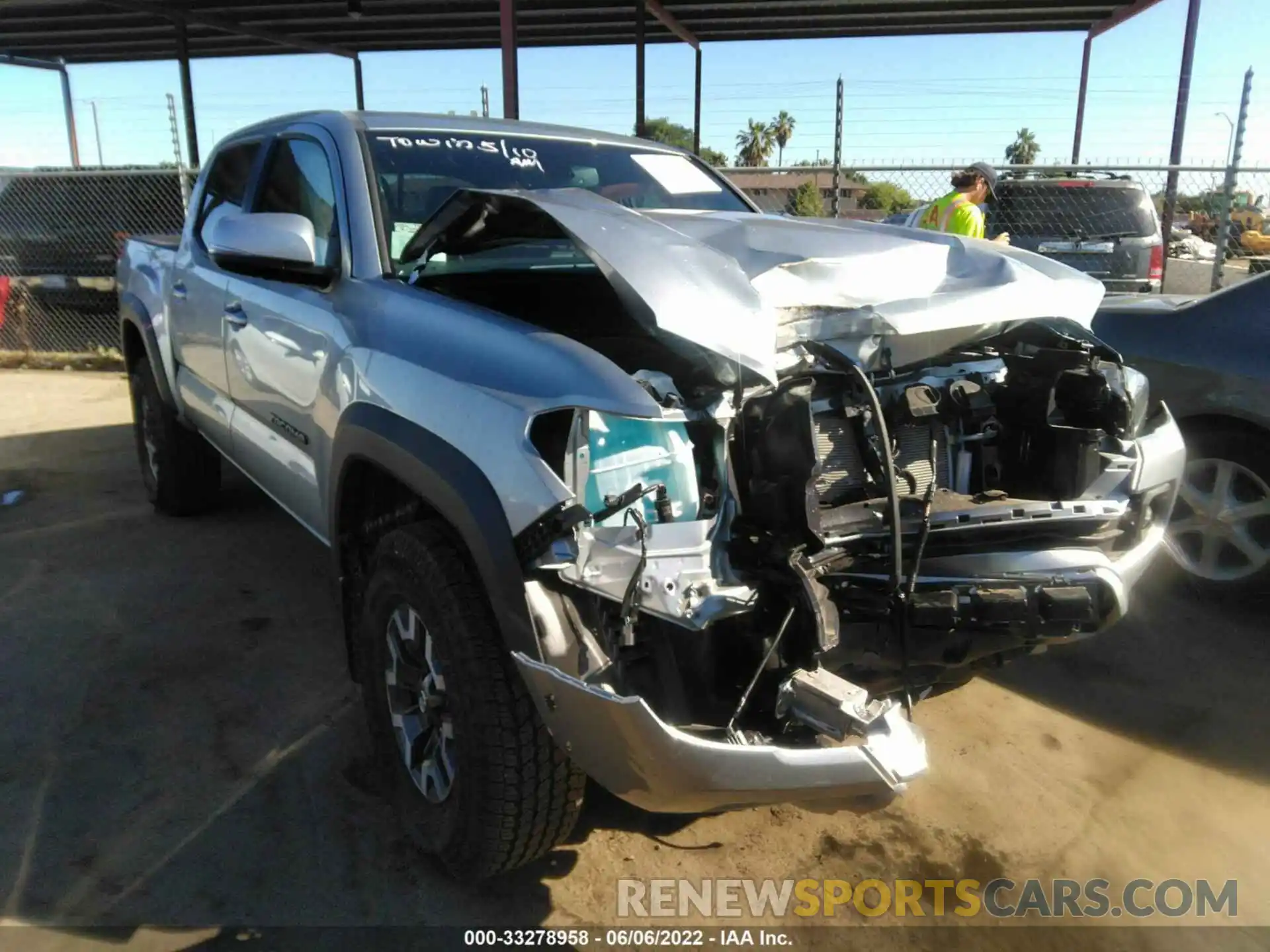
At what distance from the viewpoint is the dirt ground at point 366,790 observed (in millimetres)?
2455

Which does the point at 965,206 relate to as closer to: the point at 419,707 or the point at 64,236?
the point at 419,707

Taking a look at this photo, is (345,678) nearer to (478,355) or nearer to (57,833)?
(57,833)

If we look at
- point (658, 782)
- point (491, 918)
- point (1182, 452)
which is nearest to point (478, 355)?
point (658, 782)

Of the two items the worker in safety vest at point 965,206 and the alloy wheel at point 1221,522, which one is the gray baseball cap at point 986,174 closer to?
the worker in safety vest at point 965,206

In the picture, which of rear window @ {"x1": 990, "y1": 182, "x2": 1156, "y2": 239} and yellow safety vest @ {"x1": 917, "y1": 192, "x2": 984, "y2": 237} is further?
rear window @ {"x1": 990, "y1": 182, "x2": 1156, "y2": 239}

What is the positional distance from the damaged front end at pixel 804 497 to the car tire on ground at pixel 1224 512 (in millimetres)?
1423

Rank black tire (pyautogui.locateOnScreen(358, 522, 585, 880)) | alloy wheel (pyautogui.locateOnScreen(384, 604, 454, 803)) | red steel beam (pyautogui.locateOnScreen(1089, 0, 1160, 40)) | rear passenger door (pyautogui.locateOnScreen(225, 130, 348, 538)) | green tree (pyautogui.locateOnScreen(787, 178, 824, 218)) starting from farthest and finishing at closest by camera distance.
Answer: green tree (pyautogui.locateOnScreen(787, 178, 824, 218))
red steel beam (pyautogui.locateOnScreen(1089, 0, 1160, 40))
rear passenger door (pyautogui.locateOnScreen(225, 130, 348, 538))
alloy wheel (pyautogui.locateOnScreen(384, 604, 454, 803))
black tire (pyautogui.locateOnScreen(358, 522, 585, 880))

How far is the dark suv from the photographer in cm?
909

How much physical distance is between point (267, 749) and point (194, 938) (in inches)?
32.8

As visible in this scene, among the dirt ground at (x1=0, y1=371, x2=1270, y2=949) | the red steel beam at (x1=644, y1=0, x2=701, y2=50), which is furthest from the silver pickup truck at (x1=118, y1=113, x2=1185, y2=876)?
the red steel beam at (x1=644, y1=0, x2=701, y2=50)

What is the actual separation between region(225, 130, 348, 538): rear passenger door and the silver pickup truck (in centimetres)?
2

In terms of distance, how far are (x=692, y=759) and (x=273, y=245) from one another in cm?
197

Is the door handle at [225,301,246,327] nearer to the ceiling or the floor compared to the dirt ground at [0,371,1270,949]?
nearer to the ceiling

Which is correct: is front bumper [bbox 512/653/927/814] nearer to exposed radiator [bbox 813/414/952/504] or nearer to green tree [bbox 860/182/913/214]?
exposed radiator [bbox 813/414/952/504]
